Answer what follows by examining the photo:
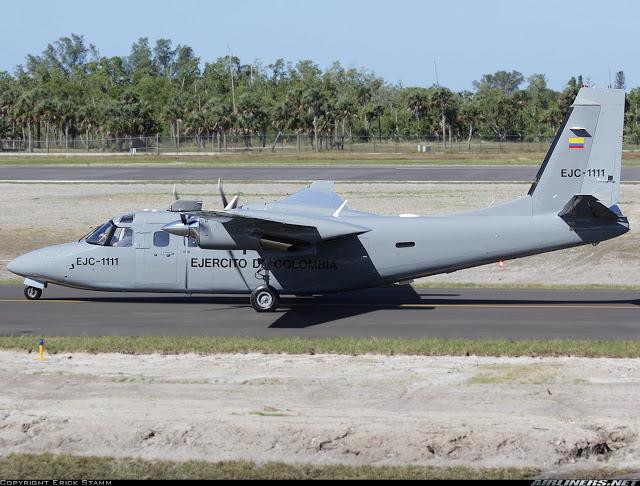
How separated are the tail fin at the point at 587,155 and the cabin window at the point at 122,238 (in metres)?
10.5

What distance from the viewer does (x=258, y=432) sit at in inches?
536

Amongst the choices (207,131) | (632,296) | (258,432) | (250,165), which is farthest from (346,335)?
(207,131)

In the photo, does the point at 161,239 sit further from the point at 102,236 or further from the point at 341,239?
the point at 341,239

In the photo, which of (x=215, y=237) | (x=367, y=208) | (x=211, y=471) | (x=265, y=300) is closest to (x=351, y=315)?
(x=265, y=300)

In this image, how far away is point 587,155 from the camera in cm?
2327

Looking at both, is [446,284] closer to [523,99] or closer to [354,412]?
[354,412]

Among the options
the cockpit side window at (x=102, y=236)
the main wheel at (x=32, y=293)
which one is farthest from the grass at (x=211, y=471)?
the main wheel at (x=32, y=293)

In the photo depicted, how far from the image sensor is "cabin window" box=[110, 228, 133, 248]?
80.3 feet

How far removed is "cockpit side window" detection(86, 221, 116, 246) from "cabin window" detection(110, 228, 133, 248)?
145 mm

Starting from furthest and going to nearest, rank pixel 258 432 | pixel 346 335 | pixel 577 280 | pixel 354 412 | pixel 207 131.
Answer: pixel 207 131 < pixel 577 280 < pixel 346 335 < pixel 354 412 < pixel 258 432

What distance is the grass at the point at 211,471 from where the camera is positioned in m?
12.4

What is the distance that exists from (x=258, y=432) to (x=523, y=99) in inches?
4549

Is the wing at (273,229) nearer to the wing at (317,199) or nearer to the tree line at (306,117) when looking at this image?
the wing at (317,199)

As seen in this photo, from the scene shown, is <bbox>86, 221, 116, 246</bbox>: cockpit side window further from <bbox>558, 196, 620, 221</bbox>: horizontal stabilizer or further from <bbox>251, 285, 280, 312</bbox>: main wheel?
<bbox>558, 196, 620, 221</bbox>: horizontal stabilizer
